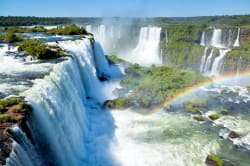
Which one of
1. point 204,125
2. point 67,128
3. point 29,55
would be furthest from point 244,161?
point 29,55

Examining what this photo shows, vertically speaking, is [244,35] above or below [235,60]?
above

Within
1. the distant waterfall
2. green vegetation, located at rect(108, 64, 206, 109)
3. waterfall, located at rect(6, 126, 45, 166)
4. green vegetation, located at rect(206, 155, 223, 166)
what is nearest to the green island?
green vegetation, located at rect(108, 64, 206, 109)

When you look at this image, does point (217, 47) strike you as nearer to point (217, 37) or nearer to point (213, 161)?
point (217, 37)

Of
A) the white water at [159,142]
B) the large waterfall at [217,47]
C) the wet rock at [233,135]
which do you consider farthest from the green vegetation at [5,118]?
the large waterfall at [217,47]

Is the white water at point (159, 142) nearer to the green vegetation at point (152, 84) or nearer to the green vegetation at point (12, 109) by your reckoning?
the green vegetation at point (152, 84)

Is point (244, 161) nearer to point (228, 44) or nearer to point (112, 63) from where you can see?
point (112, 63)

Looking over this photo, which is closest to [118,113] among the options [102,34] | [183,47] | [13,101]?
[13,101]
